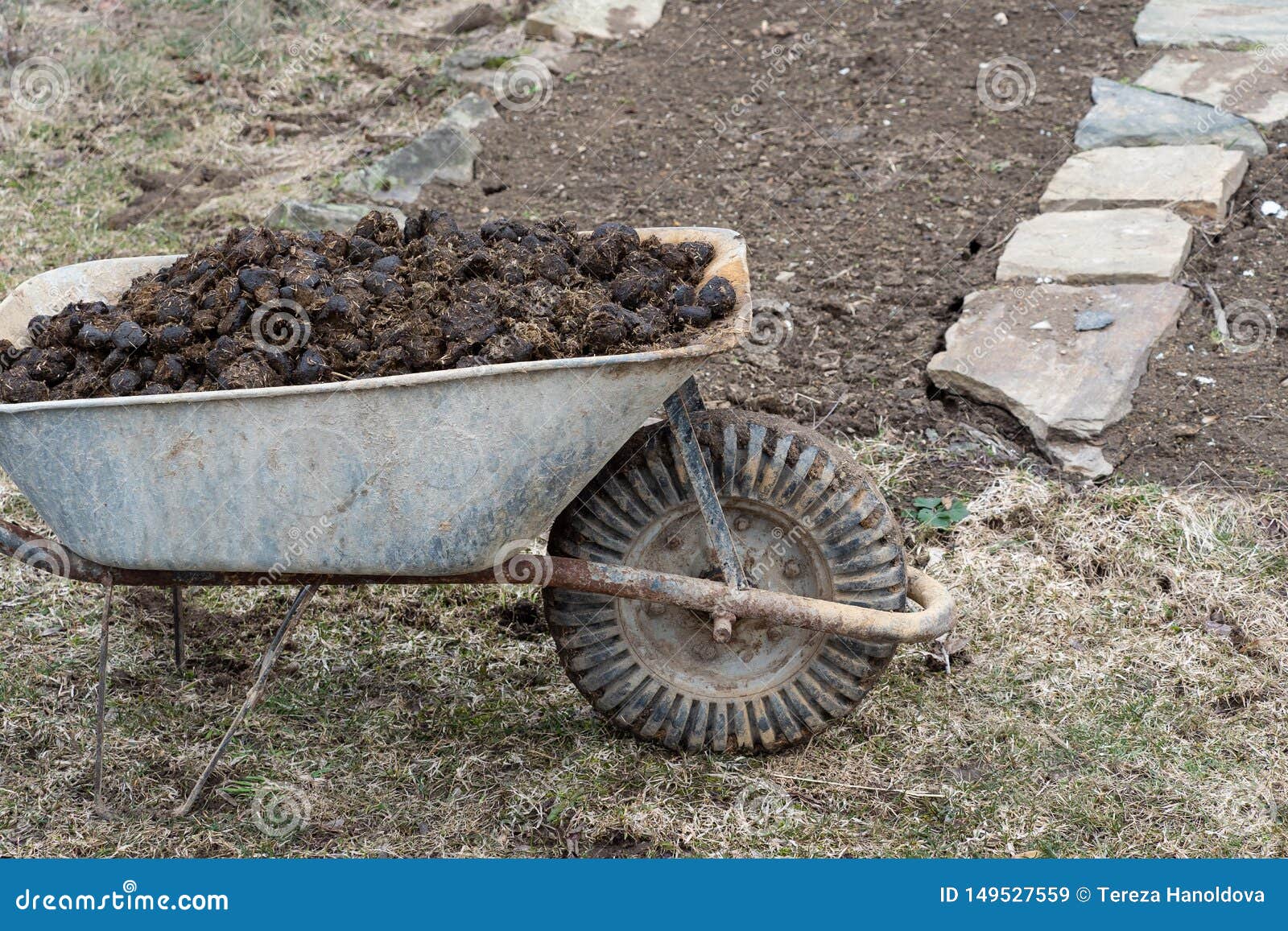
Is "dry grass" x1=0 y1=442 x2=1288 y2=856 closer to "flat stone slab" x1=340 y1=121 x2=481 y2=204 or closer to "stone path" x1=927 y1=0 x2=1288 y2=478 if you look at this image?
"stone path" x1=927 y1=0 x2=1288 y2=478

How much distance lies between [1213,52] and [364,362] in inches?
179

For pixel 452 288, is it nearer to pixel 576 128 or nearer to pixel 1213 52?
pixel 576 128

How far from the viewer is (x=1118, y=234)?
176 inches

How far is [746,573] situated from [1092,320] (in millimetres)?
1833

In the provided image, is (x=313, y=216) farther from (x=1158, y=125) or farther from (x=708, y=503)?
(x=1158, y=125)

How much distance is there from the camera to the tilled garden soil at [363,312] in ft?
8.20

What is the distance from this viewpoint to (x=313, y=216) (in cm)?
488

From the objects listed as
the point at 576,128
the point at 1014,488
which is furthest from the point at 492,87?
the point at 1014,488

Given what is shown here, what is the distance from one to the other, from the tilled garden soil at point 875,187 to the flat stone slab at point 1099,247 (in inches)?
4.0

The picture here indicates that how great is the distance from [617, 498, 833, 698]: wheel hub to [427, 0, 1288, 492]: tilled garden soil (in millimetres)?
1012

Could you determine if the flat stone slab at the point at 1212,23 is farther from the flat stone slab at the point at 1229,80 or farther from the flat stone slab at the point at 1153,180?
the flat stone slab at the point at 1153,180

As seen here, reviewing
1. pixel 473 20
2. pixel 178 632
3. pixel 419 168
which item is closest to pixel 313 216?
pixel 419 168

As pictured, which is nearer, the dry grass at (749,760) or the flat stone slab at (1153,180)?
the dry grass at (749,760)

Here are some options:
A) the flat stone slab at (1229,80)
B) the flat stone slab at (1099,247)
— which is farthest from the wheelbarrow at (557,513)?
the flat stone slab at (1229,80)
